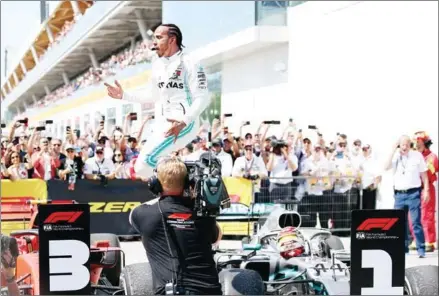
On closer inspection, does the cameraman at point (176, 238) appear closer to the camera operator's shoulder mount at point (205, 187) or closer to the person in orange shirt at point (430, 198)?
the camera operator's shoulder mount at point (205, 187)

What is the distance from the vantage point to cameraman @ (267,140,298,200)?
6.24 meters

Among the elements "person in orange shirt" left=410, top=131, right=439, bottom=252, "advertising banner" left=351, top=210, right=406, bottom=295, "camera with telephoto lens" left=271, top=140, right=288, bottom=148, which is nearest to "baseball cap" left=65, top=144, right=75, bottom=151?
"camera with telephoto lens" left=271, top=140, right=288, bottom=148

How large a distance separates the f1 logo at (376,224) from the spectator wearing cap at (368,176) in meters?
3.07

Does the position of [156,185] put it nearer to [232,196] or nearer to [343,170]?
[232,196]

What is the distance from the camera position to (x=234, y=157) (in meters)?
6.02

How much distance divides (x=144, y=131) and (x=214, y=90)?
0.56m

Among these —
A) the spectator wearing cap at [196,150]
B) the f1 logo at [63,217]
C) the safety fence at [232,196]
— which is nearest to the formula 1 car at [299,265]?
the safety fence at [232,196]

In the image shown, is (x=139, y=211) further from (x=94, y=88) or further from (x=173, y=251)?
(x=94, y=88)

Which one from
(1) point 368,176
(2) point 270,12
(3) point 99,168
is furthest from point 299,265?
(1) point 368,176

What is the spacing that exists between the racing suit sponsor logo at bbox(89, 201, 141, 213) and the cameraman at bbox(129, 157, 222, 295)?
107 inches

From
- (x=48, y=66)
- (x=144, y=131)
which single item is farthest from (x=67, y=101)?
(x=144, y=131)

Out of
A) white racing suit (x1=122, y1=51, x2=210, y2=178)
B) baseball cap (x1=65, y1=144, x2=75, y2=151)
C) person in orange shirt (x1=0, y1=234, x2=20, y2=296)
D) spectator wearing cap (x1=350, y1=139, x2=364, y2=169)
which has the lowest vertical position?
person in orange shirt (x1=0, y1=234, x2=20, y2=296)

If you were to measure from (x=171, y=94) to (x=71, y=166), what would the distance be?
2.37 m

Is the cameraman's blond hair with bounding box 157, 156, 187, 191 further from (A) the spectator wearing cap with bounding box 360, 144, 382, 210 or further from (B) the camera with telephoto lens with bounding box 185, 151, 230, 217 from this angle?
(A) the spectator wearing cap with bounding box 360, 144, 382, 210
